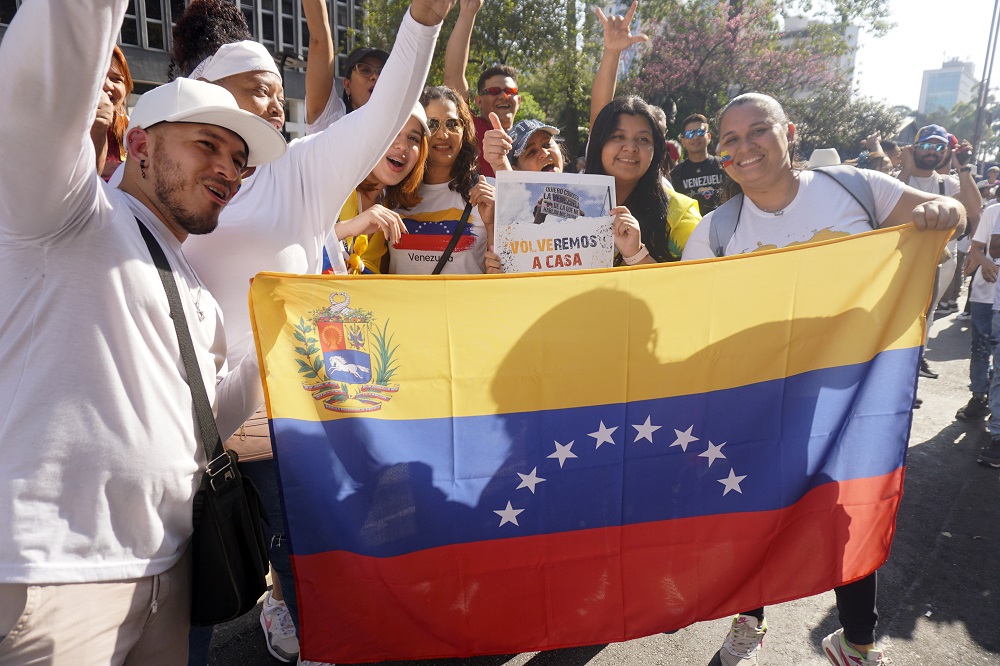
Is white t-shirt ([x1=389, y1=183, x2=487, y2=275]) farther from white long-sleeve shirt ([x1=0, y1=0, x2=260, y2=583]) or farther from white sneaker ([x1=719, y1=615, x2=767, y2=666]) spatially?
white sneaker ([x1=719, y1=615, x2=767, y2=666])

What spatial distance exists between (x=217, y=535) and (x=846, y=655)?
90.4 inches

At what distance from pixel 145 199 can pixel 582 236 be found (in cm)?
166

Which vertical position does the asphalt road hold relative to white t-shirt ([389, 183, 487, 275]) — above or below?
below

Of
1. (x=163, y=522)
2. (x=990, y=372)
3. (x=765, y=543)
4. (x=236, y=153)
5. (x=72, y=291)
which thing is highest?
(x=236, y=153)

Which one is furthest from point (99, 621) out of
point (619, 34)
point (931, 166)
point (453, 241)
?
point (931, 166)

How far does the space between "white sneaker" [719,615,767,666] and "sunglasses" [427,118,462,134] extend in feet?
7.86

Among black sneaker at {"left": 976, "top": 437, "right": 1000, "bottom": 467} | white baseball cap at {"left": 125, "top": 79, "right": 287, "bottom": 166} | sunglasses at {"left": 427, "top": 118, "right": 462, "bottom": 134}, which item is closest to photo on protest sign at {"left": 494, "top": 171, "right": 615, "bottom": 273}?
sunglasses at {"left": 427, "top": 118, "right": 462, "bottom": 134}

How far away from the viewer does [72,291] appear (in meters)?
1.29

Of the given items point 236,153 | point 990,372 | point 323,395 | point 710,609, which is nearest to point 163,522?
point 323,395

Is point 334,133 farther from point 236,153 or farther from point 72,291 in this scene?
point 72,291

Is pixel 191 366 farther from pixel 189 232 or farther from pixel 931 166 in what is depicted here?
pixel 931 166

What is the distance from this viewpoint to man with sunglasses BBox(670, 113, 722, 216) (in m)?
5.78

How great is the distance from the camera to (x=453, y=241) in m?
2.87

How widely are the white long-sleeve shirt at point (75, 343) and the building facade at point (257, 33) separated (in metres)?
22.8
